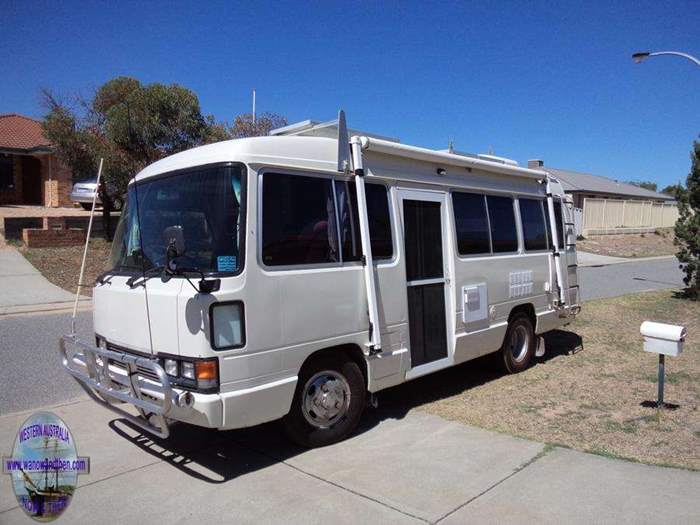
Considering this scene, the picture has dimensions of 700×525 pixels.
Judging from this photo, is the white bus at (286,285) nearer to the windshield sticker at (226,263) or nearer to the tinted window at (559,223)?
the windshield sticker at (226,263)

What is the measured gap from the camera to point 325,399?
183 inches

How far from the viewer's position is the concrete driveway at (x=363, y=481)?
3.63 m

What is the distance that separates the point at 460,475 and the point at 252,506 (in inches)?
60.9

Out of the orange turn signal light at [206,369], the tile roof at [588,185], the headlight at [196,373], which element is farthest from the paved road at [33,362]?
the tile roof at [588,185]

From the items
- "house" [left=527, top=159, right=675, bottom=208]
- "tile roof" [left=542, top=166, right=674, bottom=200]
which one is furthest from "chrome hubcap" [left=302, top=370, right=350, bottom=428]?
"tile roof" [left=542, top=166, right=674, bottom=200]

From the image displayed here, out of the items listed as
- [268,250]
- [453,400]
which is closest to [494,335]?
[453,400]

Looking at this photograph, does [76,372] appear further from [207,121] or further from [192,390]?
[207,121]

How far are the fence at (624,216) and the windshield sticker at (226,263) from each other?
3294cm

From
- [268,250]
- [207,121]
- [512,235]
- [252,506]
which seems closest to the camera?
[252,506]

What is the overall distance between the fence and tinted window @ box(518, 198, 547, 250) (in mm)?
28033

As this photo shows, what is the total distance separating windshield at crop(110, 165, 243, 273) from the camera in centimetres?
399

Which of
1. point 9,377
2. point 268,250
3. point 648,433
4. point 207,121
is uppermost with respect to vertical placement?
point 207,121

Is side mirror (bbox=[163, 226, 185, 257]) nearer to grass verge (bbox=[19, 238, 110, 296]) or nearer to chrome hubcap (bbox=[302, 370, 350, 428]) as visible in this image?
chrome hubcap (bbox=[302, 370, 350, 428])

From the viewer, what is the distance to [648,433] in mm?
5074
